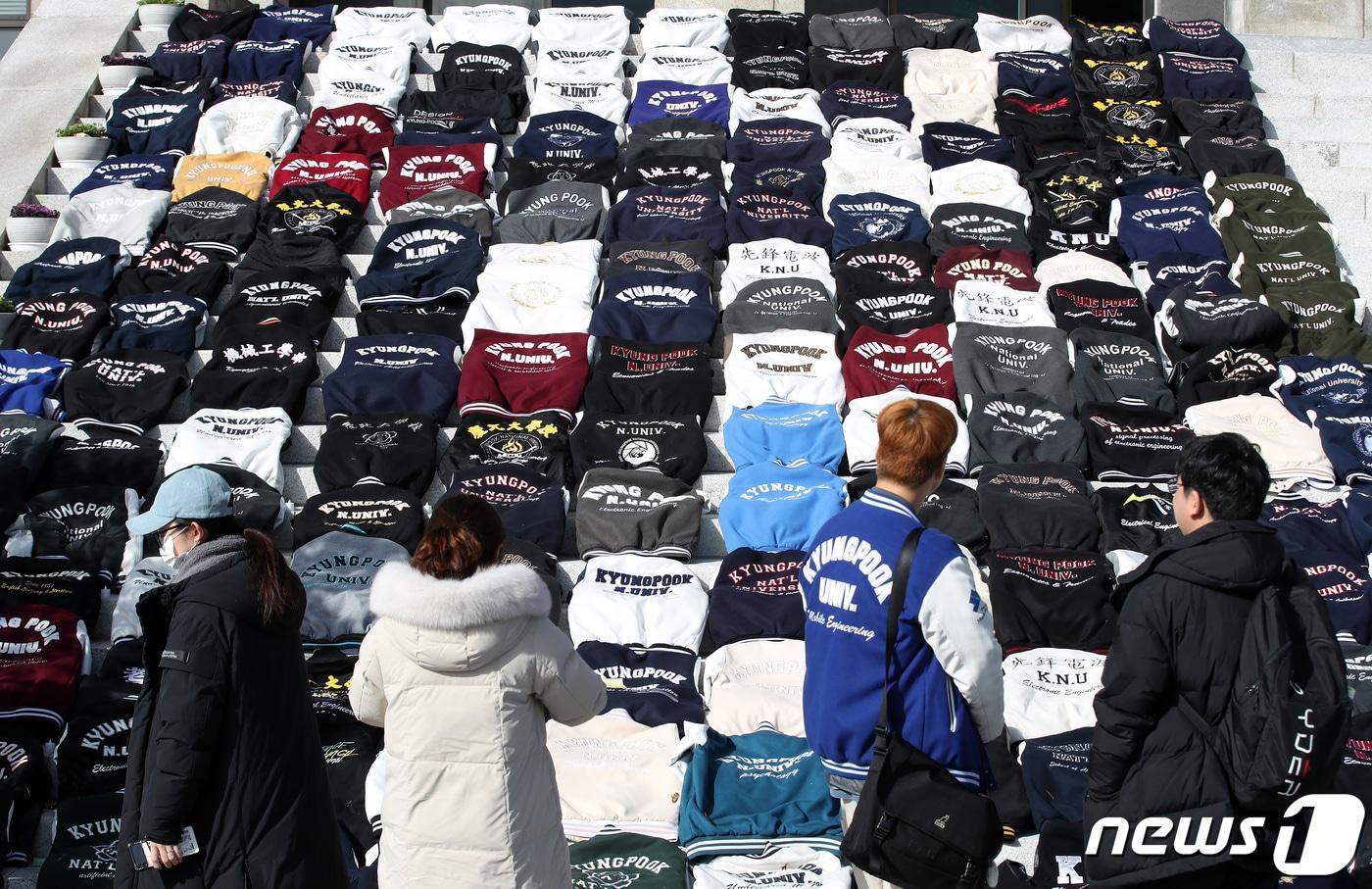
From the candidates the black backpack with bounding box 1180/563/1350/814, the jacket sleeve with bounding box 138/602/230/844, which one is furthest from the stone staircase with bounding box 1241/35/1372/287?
the jacket sleeve with bounding box 138/602/230/844

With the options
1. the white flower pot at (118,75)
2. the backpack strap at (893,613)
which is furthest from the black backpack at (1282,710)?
the white flower pot at (118,75)

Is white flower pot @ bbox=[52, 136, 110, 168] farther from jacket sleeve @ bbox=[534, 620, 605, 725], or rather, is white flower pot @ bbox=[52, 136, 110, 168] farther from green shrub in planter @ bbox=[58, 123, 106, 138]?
jacket sleeve @ bbox=[534, 620, 605, 725]

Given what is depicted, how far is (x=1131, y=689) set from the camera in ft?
9.02

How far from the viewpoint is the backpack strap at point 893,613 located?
8.68ft

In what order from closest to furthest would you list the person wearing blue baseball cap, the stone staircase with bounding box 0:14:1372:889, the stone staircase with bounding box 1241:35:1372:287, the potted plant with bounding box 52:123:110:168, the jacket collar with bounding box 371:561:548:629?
the jacket collar with bounding box 371:561:548:629, the person wearing blue baseball cap, the stone staircase with bounding box 0:14:1372:889, the stone staircase with bounding box 1241:35:1372:287, the potted plant with bounding box 52:123:110:168

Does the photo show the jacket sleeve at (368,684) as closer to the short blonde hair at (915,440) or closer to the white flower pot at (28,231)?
the short blonde hair at (915,440)

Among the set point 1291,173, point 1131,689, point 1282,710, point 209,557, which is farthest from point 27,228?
point 1291,173

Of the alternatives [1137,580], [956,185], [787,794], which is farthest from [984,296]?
[1137,580]

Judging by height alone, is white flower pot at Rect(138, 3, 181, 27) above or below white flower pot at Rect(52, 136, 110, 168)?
above

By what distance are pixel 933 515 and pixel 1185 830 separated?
8.19ft

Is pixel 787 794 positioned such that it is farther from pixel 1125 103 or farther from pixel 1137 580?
pixel 1125 103

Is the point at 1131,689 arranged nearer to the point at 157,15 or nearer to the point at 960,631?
the point at 960,631

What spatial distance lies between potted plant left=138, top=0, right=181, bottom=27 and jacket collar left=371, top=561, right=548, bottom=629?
23.8ft

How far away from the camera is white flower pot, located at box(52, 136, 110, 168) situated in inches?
298
